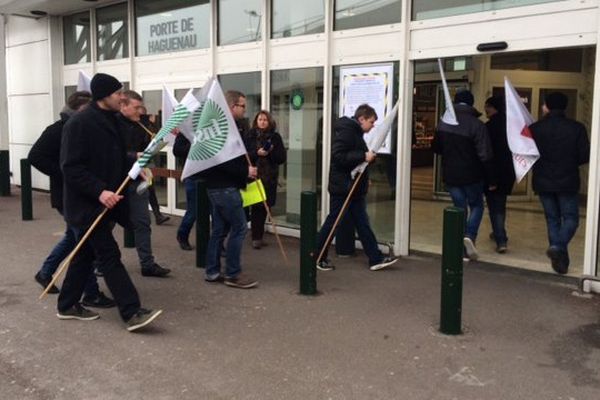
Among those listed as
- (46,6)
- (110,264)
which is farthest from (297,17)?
(46,6)

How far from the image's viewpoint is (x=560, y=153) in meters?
6.10

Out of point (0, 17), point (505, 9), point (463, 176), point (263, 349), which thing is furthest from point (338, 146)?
point (0, 17)

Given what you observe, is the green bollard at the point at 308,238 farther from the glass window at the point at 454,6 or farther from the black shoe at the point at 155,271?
the glass window at the point at 454,6

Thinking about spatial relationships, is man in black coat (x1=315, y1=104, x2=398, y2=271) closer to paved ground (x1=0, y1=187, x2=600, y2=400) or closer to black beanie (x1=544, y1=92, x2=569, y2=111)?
paved ground (x1=0, y1=187, x2=600, y2=400)

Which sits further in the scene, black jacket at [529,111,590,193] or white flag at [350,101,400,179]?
white flag at [350,101,400,179]

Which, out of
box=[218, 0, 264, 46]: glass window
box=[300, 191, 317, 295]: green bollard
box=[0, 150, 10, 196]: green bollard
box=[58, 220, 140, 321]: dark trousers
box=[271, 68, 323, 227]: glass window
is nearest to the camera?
box=[58, 220, 140, 321]: dark trousers

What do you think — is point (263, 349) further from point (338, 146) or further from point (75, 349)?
point (338, 146)

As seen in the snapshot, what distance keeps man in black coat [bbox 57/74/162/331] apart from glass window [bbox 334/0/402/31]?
135 inches

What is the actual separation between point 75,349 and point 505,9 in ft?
15.7

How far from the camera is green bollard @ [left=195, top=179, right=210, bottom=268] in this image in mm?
6602

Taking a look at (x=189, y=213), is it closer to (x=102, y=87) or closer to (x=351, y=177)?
(x=351, y=177)

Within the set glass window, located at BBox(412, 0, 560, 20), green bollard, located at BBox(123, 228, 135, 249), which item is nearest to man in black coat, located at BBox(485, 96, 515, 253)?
glass window, located at BBox(412, 0, 560, 20)

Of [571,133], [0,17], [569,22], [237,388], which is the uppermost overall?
[0,17]

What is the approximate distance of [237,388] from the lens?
12.6 feet
